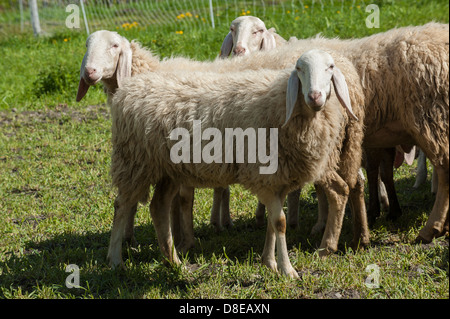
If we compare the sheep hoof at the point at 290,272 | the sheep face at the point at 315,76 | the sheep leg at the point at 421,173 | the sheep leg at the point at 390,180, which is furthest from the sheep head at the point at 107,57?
the sheep leg at the point at 421,173

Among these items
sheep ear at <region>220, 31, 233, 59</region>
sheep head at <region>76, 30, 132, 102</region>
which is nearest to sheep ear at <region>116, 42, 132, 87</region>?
sheep head at <region>76, 30, 132, 102</region>

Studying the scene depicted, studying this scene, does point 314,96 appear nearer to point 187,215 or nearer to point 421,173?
point 187,215

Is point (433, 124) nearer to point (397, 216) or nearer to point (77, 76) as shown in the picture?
point (397, 216)

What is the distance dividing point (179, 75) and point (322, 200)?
1.53 m

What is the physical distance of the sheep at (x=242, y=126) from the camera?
373 cm

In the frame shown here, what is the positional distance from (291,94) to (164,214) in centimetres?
124

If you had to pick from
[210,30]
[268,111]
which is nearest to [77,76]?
[210,30]

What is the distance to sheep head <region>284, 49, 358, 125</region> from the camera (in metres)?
3.48

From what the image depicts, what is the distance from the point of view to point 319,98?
3.46 meters

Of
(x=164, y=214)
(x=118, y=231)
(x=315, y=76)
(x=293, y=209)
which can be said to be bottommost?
(x=293, y=209)

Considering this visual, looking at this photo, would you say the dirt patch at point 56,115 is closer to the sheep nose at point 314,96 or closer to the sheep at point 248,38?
the sheep at point 248,38

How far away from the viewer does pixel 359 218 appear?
441 centimetres

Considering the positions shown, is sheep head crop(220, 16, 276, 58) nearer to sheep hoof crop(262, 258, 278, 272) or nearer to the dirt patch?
sheep hoof crop(262, 258, 278, 272)

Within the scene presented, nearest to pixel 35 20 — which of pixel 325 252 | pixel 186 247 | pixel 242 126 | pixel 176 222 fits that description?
pixel 176 222
